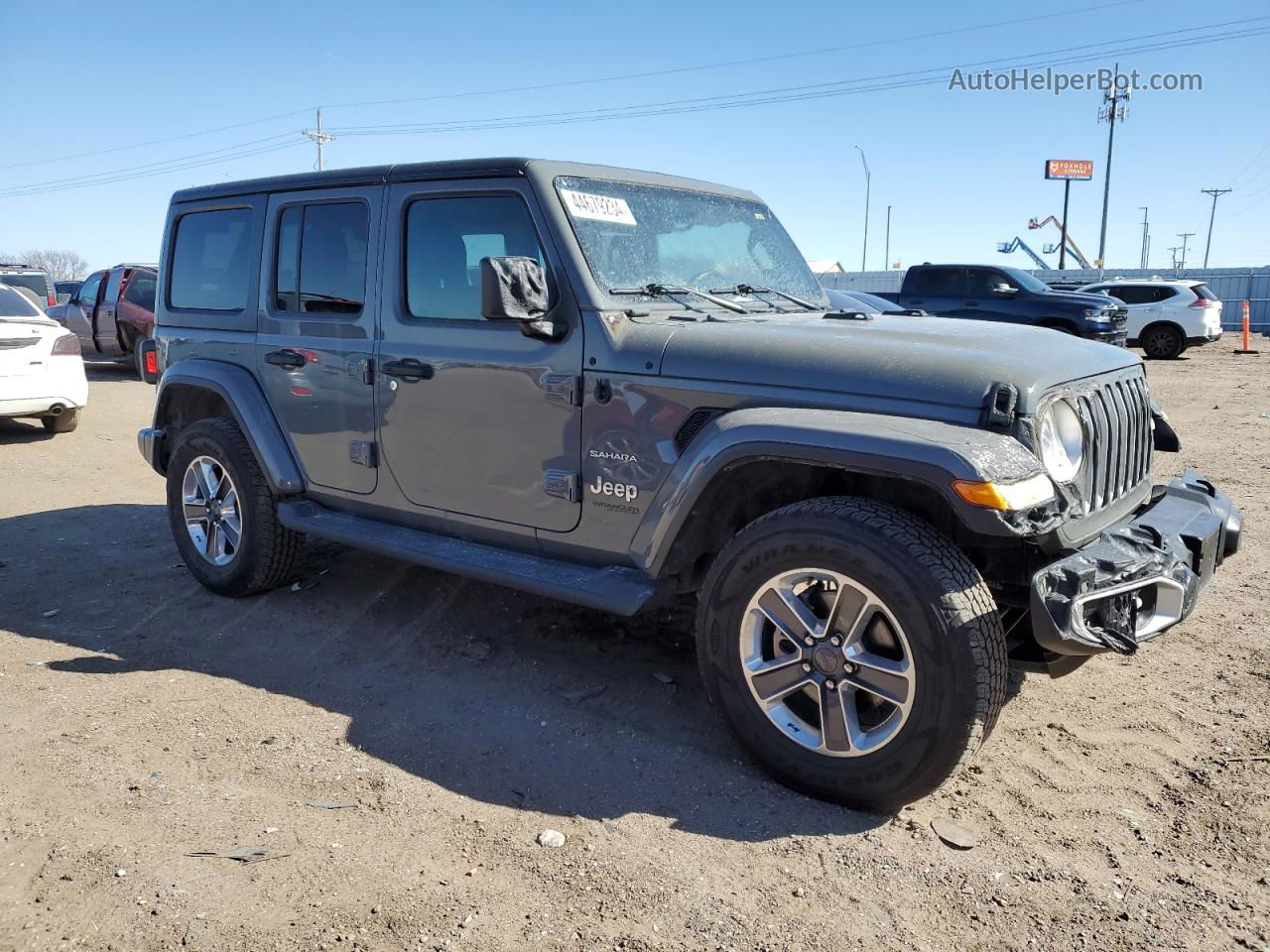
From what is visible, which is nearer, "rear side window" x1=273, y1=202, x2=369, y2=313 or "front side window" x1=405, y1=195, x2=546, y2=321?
"front side window" x1=405, y1=195, x2=546, y2=321

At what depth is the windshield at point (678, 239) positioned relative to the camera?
375cm

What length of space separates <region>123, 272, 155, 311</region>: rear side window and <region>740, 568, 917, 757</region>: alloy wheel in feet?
48.6

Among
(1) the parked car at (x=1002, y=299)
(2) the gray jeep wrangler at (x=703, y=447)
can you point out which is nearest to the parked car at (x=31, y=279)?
(1) the parked car at (x=1002, y=299)

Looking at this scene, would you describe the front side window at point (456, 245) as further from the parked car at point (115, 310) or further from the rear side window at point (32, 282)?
the rear side window at point (32, 282)

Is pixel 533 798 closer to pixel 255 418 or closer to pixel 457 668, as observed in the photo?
pixel 457 668

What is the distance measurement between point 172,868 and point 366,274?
2544mm

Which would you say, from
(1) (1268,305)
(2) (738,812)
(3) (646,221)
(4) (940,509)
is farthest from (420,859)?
(1) (1268,305)

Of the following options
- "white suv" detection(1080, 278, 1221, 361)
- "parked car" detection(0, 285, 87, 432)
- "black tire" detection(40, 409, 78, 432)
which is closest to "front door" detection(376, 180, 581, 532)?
"parked car" detection(0, 285, 87, 432)

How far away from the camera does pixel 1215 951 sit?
2.40m

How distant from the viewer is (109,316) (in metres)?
15.5

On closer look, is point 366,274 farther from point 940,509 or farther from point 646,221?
point 940,509

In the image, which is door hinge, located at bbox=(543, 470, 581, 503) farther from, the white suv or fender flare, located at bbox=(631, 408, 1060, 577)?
the white suv

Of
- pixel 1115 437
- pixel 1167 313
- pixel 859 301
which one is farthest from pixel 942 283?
pixel 1115 437

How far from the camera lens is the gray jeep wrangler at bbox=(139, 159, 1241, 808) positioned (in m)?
2.85
